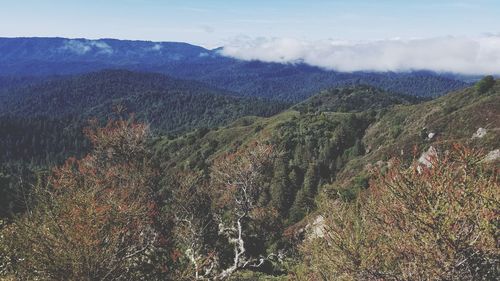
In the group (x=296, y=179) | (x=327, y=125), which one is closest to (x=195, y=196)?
(x=296, y=179)

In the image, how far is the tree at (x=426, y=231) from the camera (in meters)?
14.1

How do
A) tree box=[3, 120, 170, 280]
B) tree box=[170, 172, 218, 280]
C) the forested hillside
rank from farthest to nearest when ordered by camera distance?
tree box=[170, 172, 218, 280] < tree box=[3, 120, 170, 280] < the forested hillside

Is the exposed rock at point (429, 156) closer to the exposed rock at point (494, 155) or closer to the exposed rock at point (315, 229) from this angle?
the exposed rock at point (315, 229)

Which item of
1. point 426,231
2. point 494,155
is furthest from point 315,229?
point 494,155

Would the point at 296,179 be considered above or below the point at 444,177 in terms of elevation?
below

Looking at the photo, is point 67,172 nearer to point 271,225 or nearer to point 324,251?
point 271,225

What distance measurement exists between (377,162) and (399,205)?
82.0 meters

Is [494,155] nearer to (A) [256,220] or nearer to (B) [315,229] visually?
(A) [256,220]

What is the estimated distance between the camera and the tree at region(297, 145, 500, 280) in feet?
46.1

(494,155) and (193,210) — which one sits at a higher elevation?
(494,155)

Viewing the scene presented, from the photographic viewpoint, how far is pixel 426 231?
1448 cm

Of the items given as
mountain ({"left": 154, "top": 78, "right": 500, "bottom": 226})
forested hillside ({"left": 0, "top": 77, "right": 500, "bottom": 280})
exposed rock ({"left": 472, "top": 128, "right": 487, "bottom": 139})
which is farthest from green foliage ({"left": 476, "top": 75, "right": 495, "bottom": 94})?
forested hillside ({"left": 0, "top": 77, "right": 500, "bottom": 280})

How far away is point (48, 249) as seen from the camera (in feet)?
60.0

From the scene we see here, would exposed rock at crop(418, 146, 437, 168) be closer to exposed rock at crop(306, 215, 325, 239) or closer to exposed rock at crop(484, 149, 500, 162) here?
exposed rock at crop(306, 215, 325, 239)
